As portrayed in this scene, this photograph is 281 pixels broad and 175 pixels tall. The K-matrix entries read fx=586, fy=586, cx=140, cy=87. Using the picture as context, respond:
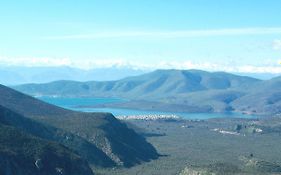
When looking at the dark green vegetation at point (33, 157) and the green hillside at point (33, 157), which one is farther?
the green hillside at point (33, 157)

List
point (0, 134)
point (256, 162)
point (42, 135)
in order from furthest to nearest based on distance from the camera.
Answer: point (42, 135) < point (256, 162) < point (0, 134)

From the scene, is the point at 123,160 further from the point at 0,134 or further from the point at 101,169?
the point at 0,134

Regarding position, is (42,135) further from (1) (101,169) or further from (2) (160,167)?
(2) (160,167)

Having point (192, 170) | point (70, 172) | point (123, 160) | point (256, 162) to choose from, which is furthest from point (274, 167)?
point (70, 172)

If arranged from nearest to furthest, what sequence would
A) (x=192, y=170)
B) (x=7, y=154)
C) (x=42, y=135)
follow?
(x=7, y=154) → (x=192, y=170) → (x=42, y=135)

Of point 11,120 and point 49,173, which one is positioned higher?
point 11,120

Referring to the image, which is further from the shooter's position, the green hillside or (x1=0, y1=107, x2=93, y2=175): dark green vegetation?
the green hillside

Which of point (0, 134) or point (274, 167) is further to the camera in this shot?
point (274, 167)

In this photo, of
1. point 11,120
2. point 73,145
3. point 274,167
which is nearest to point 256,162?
point 274,167

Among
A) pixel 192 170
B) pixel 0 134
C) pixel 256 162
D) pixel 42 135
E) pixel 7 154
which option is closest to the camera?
pixel 7 154
